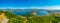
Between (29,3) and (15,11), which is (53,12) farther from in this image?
(15,11)

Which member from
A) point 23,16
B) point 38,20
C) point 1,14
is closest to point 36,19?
point 38,20

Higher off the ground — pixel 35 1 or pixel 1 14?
pixel 35 1

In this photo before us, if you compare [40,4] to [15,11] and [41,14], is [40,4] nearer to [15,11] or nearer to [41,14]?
[41,14]

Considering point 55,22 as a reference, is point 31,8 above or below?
above

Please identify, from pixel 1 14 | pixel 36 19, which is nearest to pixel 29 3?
pixel 36 19

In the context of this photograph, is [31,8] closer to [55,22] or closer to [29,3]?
[29,3]
